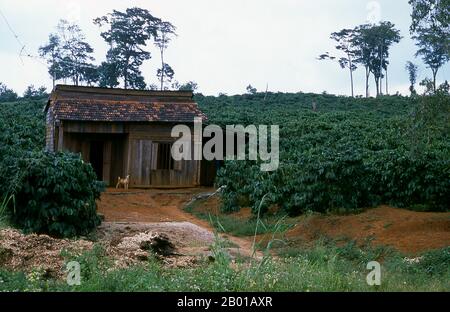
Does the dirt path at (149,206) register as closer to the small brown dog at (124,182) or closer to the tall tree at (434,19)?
the small brown dog at (124,182)

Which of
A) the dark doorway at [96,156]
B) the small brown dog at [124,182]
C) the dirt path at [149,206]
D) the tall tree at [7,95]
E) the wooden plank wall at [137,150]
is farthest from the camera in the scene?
the tall tree at [7,95]

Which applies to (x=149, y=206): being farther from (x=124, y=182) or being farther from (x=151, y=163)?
(x=151, y=163)

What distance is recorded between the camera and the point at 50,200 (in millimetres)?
11172

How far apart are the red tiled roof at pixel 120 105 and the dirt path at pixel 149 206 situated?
3.00 metres

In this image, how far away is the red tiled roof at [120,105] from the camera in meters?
21.6

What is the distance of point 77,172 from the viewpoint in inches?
469

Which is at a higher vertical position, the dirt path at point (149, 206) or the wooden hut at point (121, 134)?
the wooden hut at point (121, 134)

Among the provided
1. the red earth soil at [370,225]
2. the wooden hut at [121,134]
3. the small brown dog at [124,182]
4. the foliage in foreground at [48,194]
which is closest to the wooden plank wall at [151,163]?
the wooden hut at [121,134]

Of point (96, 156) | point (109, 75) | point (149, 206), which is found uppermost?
point (109, 75)

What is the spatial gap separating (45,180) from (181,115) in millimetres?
11730

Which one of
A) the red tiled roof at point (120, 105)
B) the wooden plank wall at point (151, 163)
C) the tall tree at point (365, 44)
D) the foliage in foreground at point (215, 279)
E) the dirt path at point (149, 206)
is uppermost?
the tall tree at point (365, 44)

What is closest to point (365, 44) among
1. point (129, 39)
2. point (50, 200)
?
point (129, 39)

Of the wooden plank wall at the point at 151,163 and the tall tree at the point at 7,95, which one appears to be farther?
the tall tree at the point at 7,95

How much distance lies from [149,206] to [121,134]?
543cm
